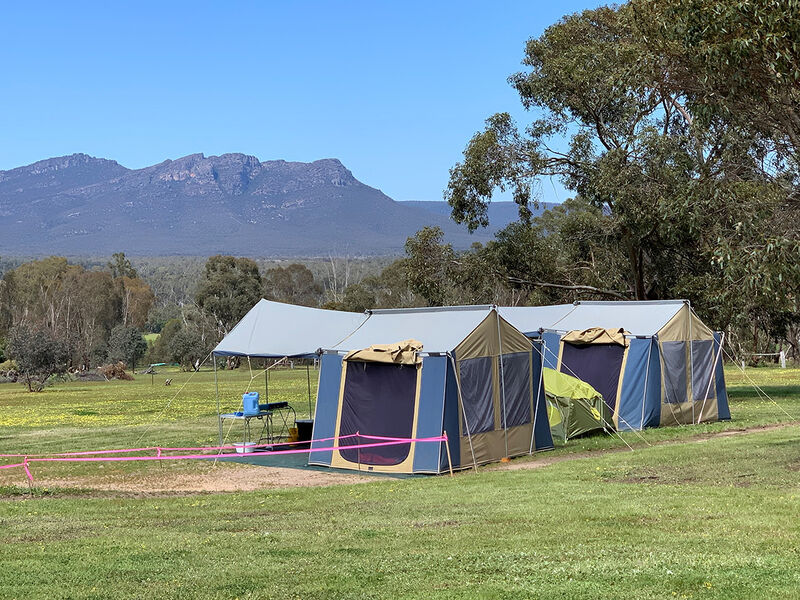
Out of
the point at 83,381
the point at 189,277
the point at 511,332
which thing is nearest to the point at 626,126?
the point at 511,332

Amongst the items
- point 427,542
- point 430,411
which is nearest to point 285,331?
point 430,411

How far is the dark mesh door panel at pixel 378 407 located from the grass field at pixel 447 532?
3.00 ft

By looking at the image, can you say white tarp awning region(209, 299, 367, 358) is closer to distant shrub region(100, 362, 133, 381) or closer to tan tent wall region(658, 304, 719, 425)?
tan tent wall region(658, 304, 719, 425)

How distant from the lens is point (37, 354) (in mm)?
50250

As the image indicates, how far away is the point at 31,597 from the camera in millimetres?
7602

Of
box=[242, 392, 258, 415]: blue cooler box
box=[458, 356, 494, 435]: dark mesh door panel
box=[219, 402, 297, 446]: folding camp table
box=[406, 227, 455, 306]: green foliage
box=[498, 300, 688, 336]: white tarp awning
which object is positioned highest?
box=[406, 227, 455, 306]: green foliage

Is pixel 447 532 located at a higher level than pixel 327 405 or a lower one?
lower

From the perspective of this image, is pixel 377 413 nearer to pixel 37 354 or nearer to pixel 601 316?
pixel 601 316

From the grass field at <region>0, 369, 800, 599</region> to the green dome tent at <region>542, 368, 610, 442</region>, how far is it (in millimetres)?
1611

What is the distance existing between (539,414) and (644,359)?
426 centimetres

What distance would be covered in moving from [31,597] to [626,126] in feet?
85.1

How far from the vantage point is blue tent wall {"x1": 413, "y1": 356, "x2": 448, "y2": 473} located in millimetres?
15812

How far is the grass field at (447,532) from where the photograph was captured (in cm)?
777

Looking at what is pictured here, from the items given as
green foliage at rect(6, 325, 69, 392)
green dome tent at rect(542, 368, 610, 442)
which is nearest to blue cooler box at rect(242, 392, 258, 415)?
green dome tent at rect(542, 368, 610, 442)
